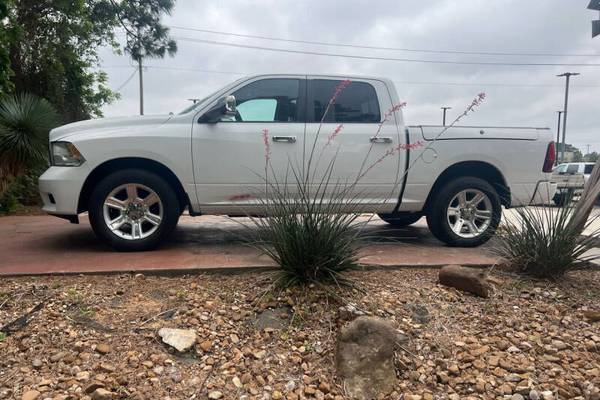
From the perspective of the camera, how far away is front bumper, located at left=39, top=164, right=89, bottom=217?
4859mm

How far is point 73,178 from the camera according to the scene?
4863 mm

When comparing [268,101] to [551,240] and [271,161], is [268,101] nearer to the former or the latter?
[271,161]

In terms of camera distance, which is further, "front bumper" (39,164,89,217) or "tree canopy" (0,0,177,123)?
"tree canopy" (0,0,177,123)

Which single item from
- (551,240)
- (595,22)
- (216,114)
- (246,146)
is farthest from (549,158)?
(216,114)

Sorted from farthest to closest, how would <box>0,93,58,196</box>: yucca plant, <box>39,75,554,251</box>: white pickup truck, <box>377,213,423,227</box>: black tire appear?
<box>0,93,58,196</box>: yucca plant → <box>377,213,423,227</box>: black tire → <box>39,75,554,251</box>: white pickup truck

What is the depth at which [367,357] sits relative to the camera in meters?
2.98

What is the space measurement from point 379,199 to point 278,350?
2768 millimetres

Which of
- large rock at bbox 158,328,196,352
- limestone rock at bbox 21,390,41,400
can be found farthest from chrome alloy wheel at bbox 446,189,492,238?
limestone rock at bbox 21,390,41,400

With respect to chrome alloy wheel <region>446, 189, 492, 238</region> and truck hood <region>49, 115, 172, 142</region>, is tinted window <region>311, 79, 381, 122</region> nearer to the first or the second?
chrome alloy wheel <region>446, 189, 492, 238</region>

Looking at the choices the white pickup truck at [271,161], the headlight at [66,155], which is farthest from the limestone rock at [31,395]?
the headlight at [66,155]

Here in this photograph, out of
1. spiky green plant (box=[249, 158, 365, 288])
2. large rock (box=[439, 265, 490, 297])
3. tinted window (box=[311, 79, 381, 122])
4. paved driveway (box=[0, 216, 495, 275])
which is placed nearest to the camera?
spiky green plant (box=[249, 158, 365, 288])

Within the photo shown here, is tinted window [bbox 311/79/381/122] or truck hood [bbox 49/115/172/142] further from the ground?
Result: tinted window [bbox 311/79/381/122]

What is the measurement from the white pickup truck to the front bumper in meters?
0.01

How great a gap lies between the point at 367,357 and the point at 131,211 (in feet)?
10.1
